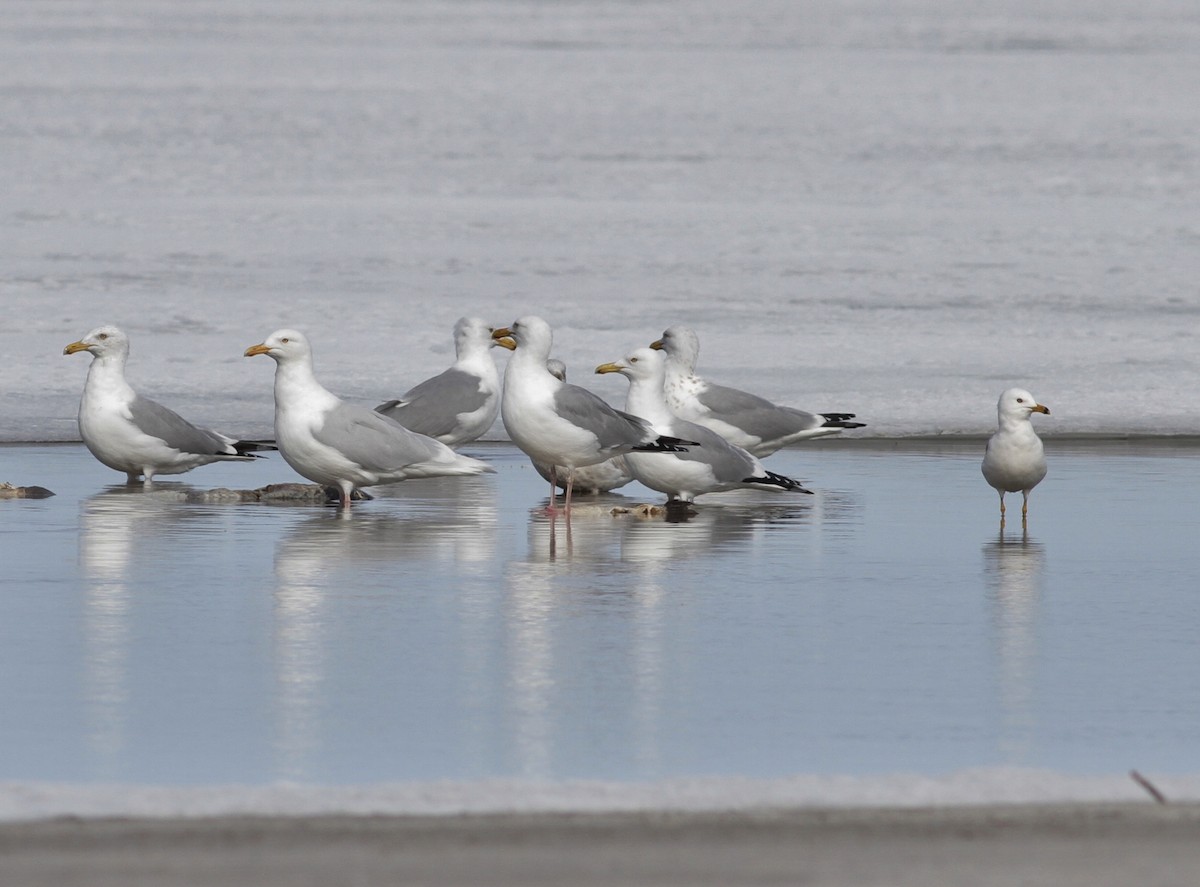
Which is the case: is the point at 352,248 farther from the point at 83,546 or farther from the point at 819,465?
the point at 83,546

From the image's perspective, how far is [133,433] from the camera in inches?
406

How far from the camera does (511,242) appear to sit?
19859 mm

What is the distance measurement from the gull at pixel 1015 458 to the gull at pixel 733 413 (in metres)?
2.05

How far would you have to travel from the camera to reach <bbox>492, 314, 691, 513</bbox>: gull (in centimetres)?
946

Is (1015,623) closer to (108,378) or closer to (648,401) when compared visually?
(648,401)

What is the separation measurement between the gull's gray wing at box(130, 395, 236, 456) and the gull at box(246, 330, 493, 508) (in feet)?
2.82

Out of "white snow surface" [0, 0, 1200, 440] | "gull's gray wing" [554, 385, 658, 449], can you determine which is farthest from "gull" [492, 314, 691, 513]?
"white snow surface" [0, 0, 1200, 440]

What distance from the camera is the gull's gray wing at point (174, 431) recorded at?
34.0 feet

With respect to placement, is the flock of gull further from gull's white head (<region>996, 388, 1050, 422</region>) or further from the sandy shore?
the sandy shore

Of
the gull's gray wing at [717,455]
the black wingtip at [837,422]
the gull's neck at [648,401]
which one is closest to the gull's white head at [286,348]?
the gull's neck at [648,401]

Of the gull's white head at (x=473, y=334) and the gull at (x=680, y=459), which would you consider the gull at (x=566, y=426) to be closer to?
the gull at (x=680, y=459)

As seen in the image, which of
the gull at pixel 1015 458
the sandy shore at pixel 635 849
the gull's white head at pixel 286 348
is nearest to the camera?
the sandy shore at pixel 635 849

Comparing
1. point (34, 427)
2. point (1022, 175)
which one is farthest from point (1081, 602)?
point (1022, 175)

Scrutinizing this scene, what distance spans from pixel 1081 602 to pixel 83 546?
12.7ft
